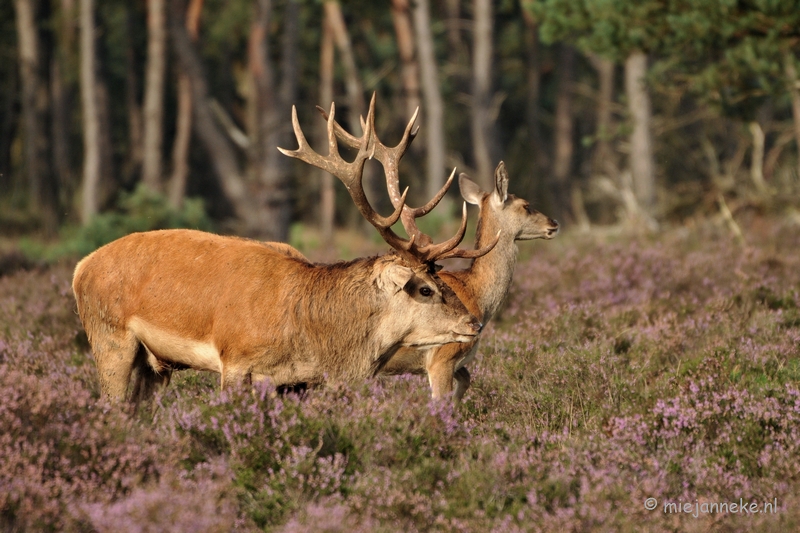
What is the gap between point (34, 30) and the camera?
78.6ft

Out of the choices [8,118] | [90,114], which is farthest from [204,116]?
[8,118]

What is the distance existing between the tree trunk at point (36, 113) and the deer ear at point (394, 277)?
1870cm

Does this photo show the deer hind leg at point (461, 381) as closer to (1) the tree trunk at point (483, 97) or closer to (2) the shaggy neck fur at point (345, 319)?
(2) the shaggy neck fur at point (345, 319)

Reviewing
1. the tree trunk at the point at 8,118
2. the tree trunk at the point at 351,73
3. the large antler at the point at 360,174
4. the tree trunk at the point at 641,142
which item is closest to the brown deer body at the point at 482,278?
the large antler at the point at 360,174

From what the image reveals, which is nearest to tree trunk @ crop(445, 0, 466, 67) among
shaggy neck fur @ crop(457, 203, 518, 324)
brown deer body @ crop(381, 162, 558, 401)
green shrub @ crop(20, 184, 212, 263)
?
green shrub @ crop(20, 184, 212, 263)

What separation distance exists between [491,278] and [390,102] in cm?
2595

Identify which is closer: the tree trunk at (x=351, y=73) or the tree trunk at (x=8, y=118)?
the tree trunk at (x=351, y=73)

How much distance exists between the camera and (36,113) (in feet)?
83.4

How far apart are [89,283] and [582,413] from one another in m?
3.17

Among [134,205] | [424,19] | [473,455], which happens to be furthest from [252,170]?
[473,455]

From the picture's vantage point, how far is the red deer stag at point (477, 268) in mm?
6805

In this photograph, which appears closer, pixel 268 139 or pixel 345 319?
pixel 345 319

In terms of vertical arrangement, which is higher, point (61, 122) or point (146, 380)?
point (61, 122)

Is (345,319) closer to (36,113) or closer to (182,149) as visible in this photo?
(36,113)
